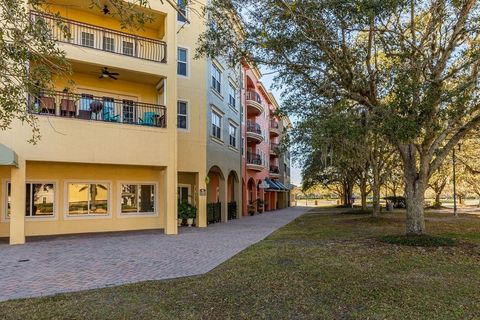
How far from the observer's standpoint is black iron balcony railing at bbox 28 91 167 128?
15.0 metres

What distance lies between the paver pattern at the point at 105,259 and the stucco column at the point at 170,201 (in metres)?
0.71

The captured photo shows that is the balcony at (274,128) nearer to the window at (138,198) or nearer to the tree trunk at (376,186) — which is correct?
the tree trunk at (376,186)

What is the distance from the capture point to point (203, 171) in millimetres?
20062

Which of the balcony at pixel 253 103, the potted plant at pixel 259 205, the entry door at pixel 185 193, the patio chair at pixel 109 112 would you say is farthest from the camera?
the potted plant at pixel 259 205

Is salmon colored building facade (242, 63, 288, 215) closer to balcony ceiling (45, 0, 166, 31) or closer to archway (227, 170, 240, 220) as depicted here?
archway (227, 170, 240, 220)

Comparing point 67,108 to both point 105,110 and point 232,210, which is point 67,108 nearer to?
point 105,110

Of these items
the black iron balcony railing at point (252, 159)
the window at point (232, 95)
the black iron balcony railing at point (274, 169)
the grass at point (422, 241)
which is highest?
the window at point (232, 95)

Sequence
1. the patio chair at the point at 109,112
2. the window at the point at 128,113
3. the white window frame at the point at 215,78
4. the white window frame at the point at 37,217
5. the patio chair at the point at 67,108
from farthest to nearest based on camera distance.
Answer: the white window frame at the point at 215,78, the window at the point at 128,113, the patio chair at the point at 109,112, the white window frame at the point at 37,217, the patio chair at the point at 67,108

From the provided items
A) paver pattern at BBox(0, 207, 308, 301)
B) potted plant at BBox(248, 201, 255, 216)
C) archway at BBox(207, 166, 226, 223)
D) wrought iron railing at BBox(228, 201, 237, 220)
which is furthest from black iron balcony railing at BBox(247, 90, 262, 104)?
paver pattern at BBox(0, 207, 308, 301)

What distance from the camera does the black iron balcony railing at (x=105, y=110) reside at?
15.0m

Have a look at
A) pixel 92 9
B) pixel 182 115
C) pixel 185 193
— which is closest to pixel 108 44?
pixel 92 9

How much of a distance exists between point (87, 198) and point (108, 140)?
11.4 ft

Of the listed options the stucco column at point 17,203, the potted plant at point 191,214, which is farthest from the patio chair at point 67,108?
the potted plant at point 191,214

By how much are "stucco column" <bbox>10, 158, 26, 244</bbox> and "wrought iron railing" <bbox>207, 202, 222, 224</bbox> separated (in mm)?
10539
